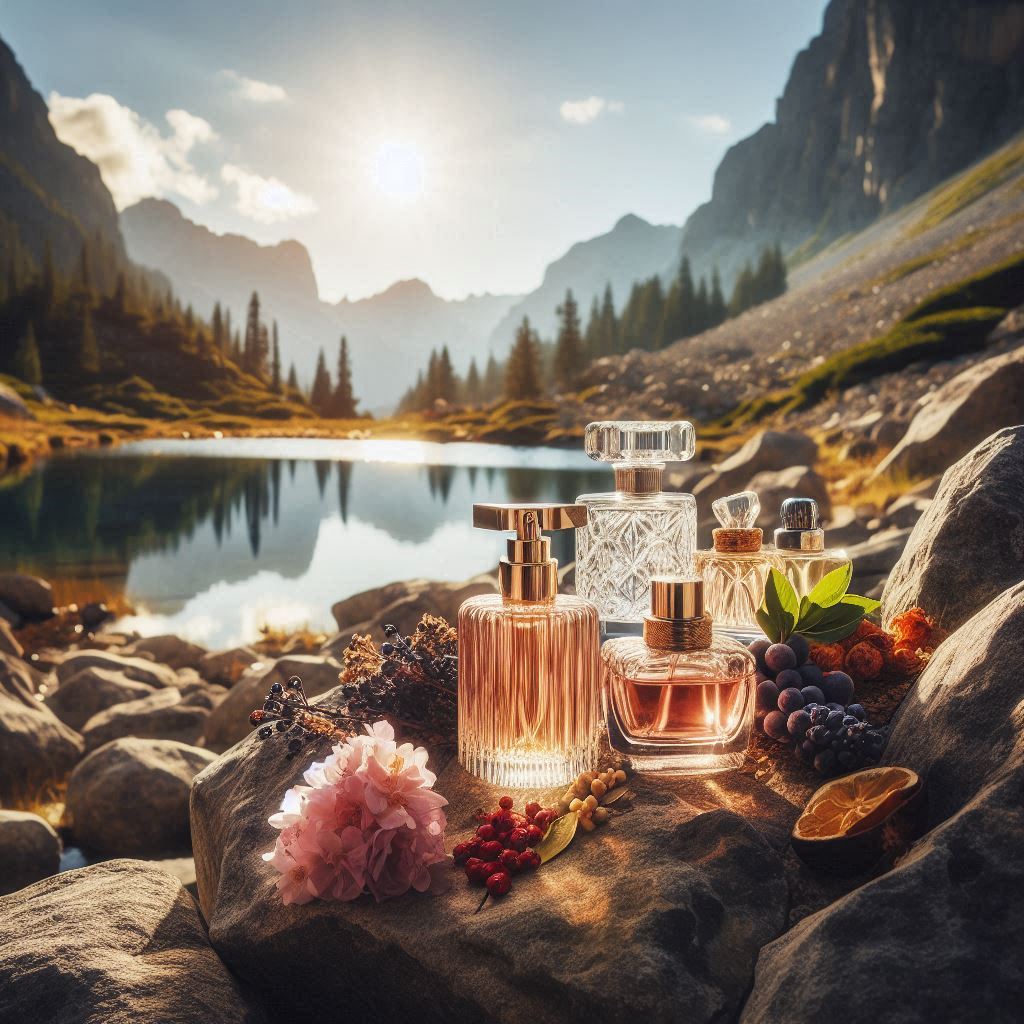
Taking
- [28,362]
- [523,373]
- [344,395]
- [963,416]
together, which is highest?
[28,362]

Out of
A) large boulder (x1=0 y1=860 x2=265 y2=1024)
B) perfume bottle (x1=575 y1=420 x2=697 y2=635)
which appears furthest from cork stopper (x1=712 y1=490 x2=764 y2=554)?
large boulder (x1=0 y1=860 x2=265 y2=1024)

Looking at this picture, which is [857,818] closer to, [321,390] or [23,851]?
[23,851]

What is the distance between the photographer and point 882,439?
15492mm

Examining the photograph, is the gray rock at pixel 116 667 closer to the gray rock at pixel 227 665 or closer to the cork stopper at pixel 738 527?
the gray rock at pixel 227 665

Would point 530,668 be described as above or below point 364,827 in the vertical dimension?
above

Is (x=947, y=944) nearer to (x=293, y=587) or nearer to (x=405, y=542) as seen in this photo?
(x=293, y=587)

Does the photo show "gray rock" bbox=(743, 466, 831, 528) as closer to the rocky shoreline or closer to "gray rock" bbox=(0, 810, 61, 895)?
the rocky shoreline

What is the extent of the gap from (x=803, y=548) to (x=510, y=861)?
1.54m

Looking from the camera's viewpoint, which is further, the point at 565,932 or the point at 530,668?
the point at 530,668

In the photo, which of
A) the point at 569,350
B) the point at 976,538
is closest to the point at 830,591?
the point at 976,538

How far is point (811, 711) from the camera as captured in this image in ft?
7.74

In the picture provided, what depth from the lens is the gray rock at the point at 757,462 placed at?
1295 centimetres

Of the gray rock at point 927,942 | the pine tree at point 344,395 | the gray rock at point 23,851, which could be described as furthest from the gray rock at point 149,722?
the pine tree at point 344,395

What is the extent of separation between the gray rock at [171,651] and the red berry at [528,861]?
922 centimetres
